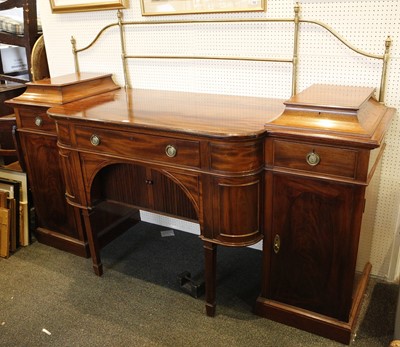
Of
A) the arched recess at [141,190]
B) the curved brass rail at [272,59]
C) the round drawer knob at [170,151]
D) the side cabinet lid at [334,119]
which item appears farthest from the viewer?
the arched recess at [141,190]

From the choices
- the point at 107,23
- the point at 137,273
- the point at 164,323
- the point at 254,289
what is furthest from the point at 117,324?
the point at 107,23

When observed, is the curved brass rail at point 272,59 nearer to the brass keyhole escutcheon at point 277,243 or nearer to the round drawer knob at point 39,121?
the round drawer knob at point 39,121

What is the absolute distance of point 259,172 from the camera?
1.72m

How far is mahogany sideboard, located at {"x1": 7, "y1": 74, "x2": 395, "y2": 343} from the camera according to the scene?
5.26 ft

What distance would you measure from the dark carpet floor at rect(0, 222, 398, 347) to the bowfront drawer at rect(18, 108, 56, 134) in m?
0.80

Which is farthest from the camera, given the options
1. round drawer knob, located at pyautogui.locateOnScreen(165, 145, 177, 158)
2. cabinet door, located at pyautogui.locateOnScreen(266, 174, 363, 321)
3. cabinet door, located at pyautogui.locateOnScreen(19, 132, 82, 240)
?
cabinet door, located at pyautogui.locateOnScreen(19, 132, 82, 240)

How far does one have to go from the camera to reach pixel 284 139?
5.34ft

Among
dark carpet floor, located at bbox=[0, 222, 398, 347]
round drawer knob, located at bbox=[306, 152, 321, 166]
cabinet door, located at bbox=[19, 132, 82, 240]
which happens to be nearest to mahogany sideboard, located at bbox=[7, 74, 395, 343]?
round drawer knob, located at bbox=[306, 152, 321, 166]

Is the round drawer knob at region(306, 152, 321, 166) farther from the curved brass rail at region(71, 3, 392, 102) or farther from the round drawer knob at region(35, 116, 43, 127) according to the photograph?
the round drawer knob at region(35, 116, 43, 127)

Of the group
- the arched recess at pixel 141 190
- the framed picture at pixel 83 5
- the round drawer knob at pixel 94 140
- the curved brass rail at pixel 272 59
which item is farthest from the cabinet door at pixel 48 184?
the framed picture at pixel 83 5

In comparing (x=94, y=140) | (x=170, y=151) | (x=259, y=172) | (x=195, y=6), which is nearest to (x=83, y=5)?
(x=195, y=6)

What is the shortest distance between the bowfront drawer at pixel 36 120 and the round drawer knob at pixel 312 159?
4.58 ft

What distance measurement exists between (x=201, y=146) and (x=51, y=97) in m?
1.04

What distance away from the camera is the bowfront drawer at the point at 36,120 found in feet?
7.53
